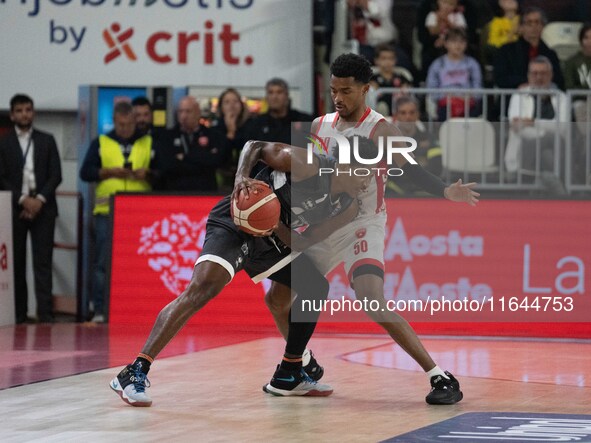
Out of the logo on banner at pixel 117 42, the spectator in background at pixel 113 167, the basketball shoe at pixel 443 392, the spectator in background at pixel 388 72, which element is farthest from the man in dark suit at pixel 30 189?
the basketball shoe at pixel 443 392

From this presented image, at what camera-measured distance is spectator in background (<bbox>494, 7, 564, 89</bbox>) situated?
578 inches

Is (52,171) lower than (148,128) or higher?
lower

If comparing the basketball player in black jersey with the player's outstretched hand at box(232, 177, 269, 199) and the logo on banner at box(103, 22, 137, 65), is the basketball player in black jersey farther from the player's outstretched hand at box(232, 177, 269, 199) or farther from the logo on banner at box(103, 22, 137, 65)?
the logo on banner at box(103, 22, 137, 65)

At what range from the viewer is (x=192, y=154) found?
13.5m

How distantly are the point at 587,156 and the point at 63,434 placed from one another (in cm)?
807

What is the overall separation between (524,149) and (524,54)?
196 centimetres

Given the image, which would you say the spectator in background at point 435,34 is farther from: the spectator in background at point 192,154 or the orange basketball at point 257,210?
the orange basketball at point 257,210

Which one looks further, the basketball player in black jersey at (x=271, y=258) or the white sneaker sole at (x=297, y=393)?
the white sneaker sole at (x=297, y=393)

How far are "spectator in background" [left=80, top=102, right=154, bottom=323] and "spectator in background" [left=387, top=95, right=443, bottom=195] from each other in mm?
2817

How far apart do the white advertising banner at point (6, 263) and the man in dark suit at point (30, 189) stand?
122 mm

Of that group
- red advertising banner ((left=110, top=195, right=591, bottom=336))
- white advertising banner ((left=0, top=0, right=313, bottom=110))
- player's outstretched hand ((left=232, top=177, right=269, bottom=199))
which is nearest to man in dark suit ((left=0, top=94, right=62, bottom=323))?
white advertising banner ((left=0, top=0, right=313, bottom=110))

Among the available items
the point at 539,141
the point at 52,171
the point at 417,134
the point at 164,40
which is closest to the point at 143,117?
the point at 52,171

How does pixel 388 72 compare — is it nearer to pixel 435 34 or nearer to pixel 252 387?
pixel 435 34

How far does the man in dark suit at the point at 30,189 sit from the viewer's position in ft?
45.9
